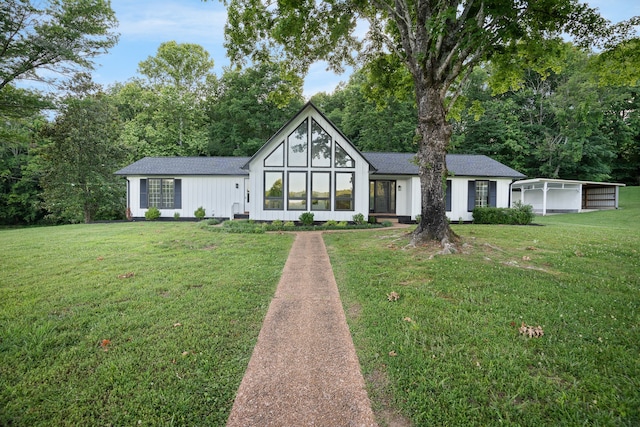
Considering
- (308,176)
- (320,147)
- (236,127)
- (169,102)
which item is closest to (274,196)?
(308,176)

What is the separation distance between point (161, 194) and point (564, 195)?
33489 millimetres

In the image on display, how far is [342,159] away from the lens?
14.9 meters

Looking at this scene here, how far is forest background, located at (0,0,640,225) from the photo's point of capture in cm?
1909

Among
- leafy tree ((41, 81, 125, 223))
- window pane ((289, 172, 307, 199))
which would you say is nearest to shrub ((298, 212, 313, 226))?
window pane ((289, 172, 307, 199))

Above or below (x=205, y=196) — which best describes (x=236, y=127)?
above

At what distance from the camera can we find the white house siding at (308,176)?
14.6 meters

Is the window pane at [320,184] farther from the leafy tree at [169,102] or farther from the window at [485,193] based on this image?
the leafy tree at [169,102]

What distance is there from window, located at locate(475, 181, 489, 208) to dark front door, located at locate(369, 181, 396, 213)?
16.4ft

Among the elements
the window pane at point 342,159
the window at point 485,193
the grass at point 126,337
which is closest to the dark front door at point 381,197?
the window pane at point 342,159

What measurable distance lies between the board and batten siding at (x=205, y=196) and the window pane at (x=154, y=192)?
55 cm

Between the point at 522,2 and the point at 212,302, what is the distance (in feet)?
34.1

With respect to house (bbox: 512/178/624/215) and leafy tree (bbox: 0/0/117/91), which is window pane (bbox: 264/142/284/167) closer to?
leafy tree (bbox: 0/0/117/91)

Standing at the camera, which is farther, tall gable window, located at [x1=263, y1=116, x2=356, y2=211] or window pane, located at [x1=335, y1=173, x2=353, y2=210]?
window pane, located at [x1=335, y1=173, x2=353, y2=210]

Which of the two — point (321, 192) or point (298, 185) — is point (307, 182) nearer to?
point (298, 185)
